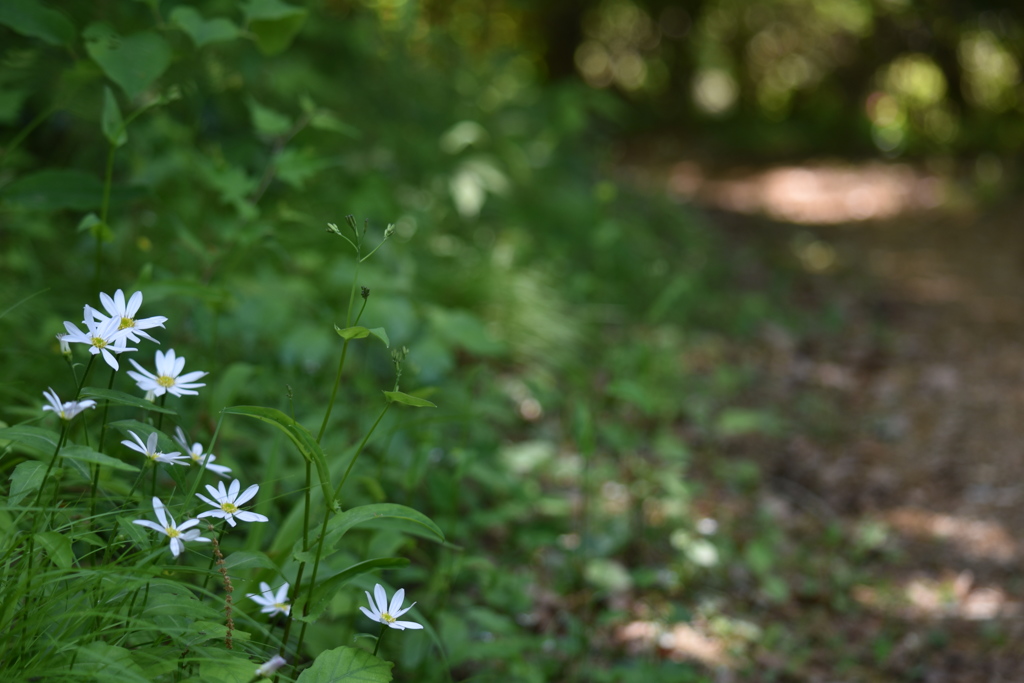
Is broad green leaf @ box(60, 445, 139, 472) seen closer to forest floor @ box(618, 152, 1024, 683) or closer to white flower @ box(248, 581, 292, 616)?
white flower @ box(248, 581, 292, 616)

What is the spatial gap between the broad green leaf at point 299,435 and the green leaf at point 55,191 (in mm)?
766

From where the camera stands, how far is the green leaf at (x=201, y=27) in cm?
138

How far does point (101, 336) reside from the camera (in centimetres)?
100

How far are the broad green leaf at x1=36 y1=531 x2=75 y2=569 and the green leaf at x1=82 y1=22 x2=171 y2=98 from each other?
2.38 ft

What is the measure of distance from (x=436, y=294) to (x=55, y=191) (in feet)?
4.63

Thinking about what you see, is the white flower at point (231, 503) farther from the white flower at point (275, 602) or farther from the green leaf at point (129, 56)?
the green leaf at point (129, 56)

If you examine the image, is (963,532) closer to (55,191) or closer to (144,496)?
(144,496)

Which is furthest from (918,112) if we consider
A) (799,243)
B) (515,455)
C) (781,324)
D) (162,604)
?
(162,604)

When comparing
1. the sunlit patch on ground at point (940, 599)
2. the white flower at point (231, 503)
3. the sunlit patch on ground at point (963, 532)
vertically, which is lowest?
the white flower at point (231, 503)

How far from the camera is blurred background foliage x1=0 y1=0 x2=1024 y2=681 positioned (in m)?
1.54

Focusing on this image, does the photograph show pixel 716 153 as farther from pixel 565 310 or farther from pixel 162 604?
pixel 162 604

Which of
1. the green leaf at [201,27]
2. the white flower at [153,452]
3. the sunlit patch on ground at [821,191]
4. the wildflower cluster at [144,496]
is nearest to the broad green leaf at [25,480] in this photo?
the wildflower cluster at [144,496]

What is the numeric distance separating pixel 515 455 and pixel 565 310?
1156mm

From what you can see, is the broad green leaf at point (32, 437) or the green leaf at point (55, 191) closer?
the broad green leaf at point (32, 437)
